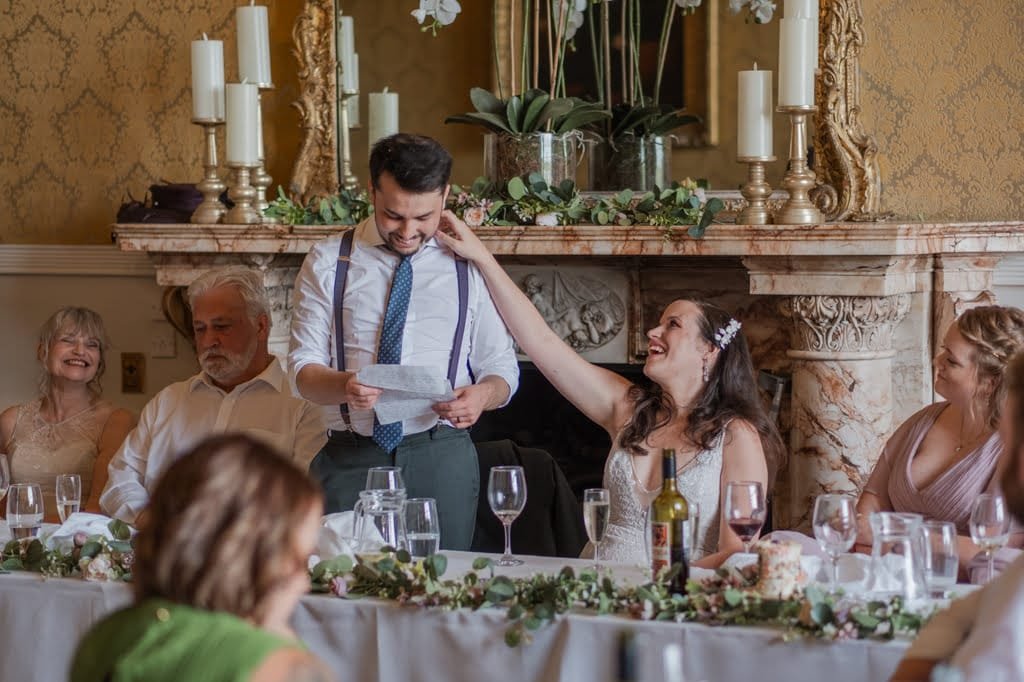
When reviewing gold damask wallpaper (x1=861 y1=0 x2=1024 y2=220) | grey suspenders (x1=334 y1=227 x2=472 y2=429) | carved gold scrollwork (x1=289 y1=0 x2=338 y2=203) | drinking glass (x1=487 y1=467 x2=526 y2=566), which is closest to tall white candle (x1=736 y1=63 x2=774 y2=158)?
gold damask wallpaper (x1=861 y1=0 x2=1024 y2=220)

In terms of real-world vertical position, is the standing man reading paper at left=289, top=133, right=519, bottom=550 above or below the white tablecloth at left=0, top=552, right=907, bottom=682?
above

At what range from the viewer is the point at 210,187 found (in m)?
4.50

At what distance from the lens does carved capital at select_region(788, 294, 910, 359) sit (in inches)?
154

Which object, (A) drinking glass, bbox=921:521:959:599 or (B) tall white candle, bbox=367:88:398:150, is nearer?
(A) drinking glass, bbox=921:521:959:599

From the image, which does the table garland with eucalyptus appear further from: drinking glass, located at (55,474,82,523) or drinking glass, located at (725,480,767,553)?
drinking glass, located at (55,474,82,523)

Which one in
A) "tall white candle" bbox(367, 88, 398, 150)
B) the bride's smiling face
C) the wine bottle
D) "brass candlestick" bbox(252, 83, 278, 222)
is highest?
"tall white candle" bbox(367, 88, 398, 150)

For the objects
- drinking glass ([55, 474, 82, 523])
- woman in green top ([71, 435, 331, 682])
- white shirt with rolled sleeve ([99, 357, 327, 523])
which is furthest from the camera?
white shirt with rolled sleeve ([99, 357, 327, 523])

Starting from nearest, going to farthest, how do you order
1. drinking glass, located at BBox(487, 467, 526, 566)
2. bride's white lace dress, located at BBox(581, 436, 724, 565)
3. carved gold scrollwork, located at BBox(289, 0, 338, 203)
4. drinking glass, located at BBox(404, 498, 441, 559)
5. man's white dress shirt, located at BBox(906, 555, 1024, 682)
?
man's white dress shirt, located at BBox(906, 555, 1024, 682) → drinking glass, located at BBox(404, 498, 441, 559) → drinking glass, located at BBox(487, 467, 526, 566) → bride's white lace dress, located at BBox(581, 436, 724, 565) → carved gold scrollwork, located at BBox(289, 0, 338, 203)

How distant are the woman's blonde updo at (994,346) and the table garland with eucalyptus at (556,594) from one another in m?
0.99

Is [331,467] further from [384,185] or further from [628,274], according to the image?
[628,274]

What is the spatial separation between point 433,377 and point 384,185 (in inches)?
16.9

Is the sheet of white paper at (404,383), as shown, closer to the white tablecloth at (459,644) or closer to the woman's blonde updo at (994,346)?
the white tablecloth at (459,644)

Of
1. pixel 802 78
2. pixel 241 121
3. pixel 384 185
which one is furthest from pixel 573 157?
pixel 384 185

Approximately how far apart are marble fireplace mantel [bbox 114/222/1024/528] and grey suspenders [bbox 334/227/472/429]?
100 cm
